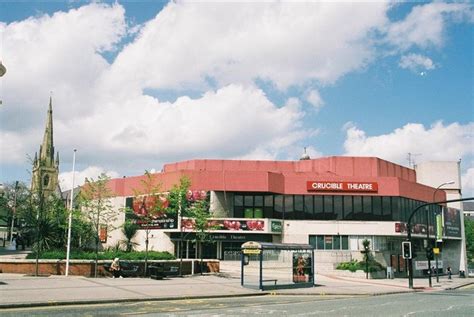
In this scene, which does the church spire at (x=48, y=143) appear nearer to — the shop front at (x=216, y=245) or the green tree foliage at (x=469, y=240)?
the shop front at (x=216, y=245)

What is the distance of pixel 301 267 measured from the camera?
31.3m

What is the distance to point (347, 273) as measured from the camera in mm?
44812

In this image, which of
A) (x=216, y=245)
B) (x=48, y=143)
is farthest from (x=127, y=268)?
(x=48, y=143)

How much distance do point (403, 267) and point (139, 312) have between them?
44317mm

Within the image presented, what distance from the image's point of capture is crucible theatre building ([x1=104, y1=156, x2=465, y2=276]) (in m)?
48.0

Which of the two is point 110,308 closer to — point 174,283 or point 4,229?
point 174,283

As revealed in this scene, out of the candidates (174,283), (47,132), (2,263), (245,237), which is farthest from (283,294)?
(47,132)

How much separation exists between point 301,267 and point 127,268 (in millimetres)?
11048

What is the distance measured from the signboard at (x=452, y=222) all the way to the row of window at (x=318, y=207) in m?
16.2

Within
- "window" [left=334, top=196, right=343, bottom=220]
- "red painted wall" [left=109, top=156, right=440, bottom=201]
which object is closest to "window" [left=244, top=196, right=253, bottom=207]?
"red painted wall" [left=109, top=156, right=440, bottom=201]

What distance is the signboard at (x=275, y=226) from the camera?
4862 cm

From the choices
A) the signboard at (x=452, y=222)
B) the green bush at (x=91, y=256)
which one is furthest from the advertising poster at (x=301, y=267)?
the signboard at (x=452, y=222)

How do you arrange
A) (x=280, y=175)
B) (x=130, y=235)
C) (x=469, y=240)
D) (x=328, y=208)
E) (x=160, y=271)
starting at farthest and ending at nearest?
(x=469, y=240) → (x=328, y=208) → (x=280, y=175) → (x=130, y=235) → (x=160, y=271)

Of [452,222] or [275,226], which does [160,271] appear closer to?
[275,226]
